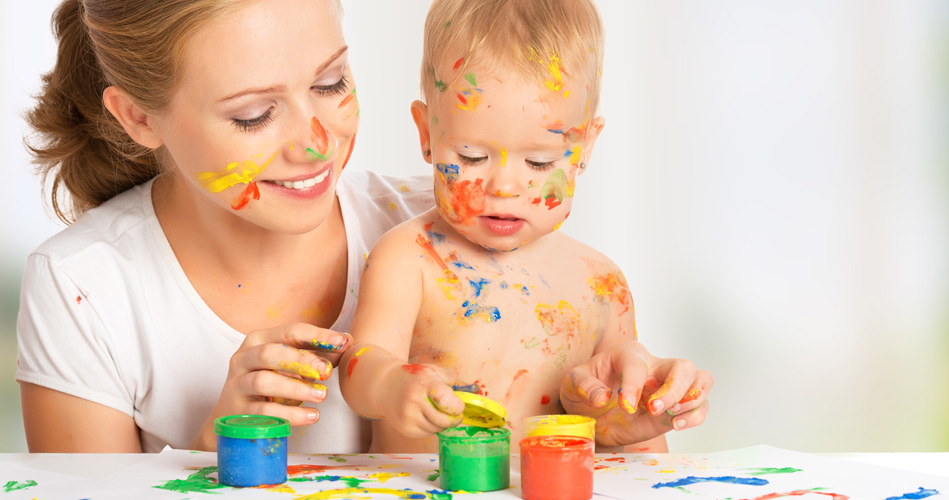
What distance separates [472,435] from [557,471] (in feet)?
0.39

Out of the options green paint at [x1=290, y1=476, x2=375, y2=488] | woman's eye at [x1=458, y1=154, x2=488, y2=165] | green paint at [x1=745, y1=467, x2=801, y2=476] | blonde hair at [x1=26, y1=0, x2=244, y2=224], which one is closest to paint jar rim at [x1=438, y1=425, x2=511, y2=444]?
green paint at [x1=290, y1=476, x2=375, y2=488]

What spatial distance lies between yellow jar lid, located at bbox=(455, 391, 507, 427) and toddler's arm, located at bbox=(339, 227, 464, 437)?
25 millimetres

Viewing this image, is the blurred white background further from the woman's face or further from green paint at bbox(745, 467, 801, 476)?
green paint at bbox(745, 467, 801, 476)

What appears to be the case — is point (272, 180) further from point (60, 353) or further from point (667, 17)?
point (667, 17)

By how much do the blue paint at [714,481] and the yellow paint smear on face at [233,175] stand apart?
749 mm

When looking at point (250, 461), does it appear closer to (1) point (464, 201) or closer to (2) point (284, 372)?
(2) point (284, 372)

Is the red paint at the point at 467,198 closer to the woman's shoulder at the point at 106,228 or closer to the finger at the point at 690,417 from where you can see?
the finger at the point at 690,417

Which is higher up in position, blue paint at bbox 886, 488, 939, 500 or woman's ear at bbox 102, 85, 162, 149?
woman's ear at bbox 102, 85, 162, 149

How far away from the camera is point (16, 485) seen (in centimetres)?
120

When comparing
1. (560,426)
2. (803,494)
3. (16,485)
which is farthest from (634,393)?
(16,485)

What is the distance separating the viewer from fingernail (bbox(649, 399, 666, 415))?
4.24ft

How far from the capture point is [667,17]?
3285 mm

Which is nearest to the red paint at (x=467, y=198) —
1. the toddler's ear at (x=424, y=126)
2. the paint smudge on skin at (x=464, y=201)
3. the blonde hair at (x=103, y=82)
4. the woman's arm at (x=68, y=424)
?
the paint smudge on skin at (x=464, y=201)

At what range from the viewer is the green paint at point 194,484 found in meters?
1.15
